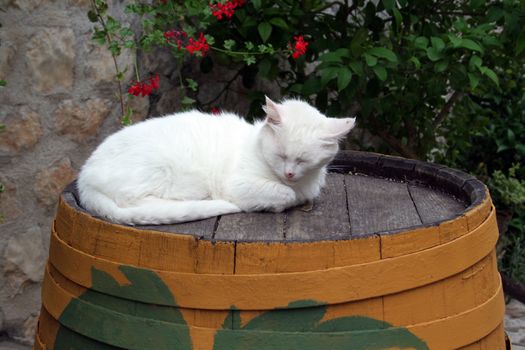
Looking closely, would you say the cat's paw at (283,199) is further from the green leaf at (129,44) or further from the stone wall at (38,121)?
the stone wall at (38,121)

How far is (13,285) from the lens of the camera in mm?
2781

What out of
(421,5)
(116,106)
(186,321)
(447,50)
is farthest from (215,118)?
(421,5)

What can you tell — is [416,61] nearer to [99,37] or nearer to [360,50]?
[360,50]

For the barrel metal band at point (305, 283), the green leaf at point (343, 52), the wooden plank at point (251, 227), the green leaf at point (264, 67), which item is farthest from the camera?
the green leaf at point (264, 67)

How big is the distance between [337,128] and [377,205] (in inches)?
9.7

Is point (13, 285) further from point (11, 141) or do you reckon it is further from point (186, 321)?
point (186, 321)

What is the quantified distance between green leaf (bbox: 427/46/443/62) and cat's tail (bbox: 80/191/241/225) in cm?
131

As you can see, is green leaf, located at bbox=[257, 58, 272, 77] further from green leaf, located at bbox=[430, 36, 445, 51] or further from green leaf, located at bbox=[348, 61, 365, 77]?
green leaf, located at bbox=[430, 36, 445, 51]

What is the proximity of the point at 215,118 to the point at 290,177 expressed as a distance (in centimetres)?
33

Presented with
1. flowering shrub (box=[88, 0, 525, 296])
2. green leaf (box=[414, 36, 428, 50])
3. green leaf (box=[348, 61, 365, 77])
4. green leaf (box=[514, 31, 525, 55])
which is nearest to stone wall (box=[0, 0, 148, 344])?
flowering shrub (box=[88, 0, 525, 296])

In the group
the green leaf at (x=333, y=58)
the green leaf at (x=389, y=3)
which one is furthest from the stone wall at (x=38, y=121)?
the green leaf at (x=389, y=3)

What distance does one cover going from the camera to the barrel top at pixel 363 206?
5.19 feet

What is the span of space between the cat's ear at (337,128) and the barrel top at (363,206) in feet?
0.64

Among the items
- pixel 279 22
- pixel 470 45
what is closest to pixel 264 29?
pixel 279 22
